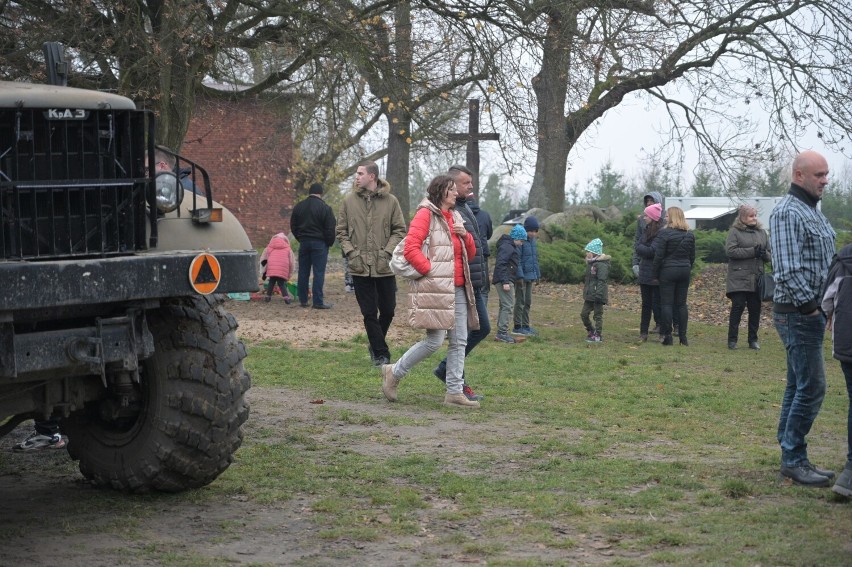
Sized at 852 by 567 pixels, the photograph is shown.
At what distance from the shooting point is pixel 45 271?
15.2 feet

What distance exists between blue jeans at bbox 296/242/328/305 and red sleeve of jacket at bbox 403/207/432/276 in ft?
28.9

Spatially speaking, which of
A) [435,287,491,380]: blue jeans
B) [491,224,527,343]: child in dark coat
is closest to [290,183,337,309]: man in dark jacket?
[491,224,527,343]: child in dark coat

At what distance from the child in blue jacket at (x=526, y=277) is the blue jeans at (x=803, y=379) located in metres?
8.24

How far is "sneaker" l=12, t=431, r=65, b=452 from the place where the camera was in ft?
23.4

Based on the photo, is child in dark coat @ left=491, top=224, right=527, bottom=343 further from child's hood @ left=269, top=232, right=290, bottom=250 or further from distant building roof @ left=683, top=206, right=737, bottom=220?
distant building roof @ left=683, top=206, right=737, bottom=220

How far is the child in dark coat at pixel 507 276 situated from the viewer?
14.2 meters

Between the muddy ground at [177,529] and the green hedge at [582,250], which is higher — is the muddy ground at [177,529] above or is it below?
below

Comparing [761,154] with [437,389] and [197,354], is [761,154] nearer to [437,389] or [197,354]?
[437,389]

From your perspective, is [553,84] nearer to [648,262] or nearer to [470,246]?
[648,262]

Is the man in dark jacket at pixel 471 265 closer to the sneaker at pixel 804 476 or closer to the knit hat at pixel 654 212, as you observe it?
the sneaker at pixel 804 476

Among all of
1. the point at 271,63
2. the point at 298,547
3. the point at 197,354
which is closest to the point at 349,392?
the point at 197,354

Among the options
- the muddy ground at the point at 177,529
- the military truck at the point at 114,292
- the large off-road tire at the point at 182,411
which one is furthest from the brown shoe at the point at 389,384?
the large off-road tire at the point at 182,411

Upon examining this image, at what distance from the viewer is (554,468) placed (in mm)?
6473

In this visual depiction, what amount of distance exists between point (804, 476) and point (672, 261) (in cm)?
822
